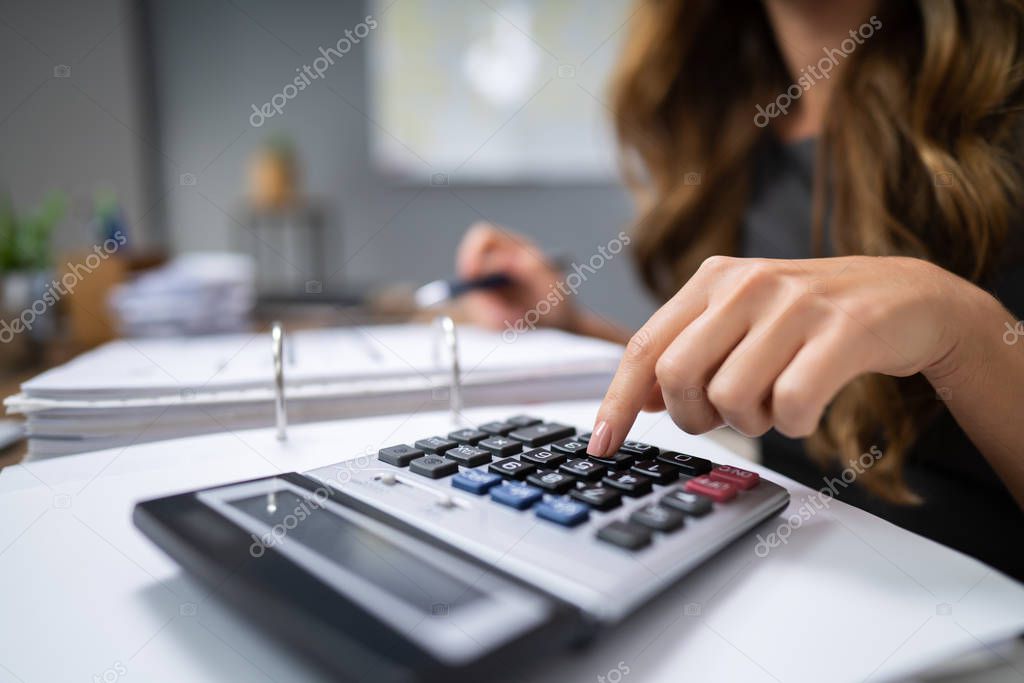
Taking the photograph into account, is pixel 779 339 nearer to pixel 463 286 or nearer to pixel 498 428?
pixel 498 428

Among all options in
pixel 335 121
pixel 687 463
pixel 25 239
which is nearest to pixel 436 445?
pixel 687 463

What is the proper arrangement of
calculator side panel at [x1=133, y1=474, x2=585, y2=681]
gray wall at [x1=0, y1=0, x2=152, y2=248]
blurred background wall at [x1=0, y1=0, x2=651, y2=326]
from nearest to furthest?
calculator side panel at [x1=133, y1=474, x2=585, y2=681], gray wall at [x1=0, y1=0, x2=152, y2=248], blurred background wall at [x1=0, y1=0, x2=651, y2=326]

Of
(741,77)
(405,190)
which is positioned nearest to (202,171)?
(405,190)

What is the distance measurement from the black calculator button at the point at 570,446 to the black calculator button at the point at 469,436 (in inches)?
1.5

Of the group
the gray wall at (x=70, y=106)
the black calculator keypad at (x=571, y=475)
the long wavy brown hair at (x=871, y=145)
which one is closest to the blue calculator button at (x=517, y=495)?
the black calculator keypad at (x=571, y=475)

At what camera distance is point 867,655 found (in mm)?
208

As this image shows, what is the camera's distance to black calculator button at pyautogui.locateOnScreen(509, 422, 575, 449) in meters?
0.34

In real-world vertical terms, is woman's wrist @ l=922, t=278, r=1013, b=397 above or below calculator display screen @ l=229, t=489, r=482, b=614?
above

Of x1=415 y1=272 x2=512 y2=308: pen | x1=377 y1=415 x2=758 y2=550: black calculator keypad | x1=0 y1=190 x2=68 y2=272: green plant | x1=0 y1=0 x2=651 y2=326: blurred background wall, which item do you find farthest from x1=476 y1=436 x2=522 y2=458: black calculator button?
x1=0 y1=0 x2=651 y2=326: blurred background wall

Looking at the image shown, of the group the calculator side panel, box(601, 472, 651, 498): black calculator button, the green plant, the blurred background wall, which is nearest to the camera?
the calculator side panel

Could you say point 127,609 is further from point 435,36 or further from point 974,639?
point 435,36

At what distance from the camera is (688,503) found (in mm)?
268

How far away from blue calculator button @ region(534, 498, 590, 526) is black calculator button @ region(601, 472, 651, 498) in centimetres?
3

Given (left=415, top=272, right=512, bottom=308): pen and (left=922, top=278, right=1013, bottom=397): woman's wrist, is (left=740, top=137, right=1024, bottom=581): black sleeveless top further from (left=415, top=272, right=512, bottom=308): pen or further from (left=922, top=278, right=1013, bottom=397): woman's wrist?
(left=415, top=272, right=512, bottom=308): pen
